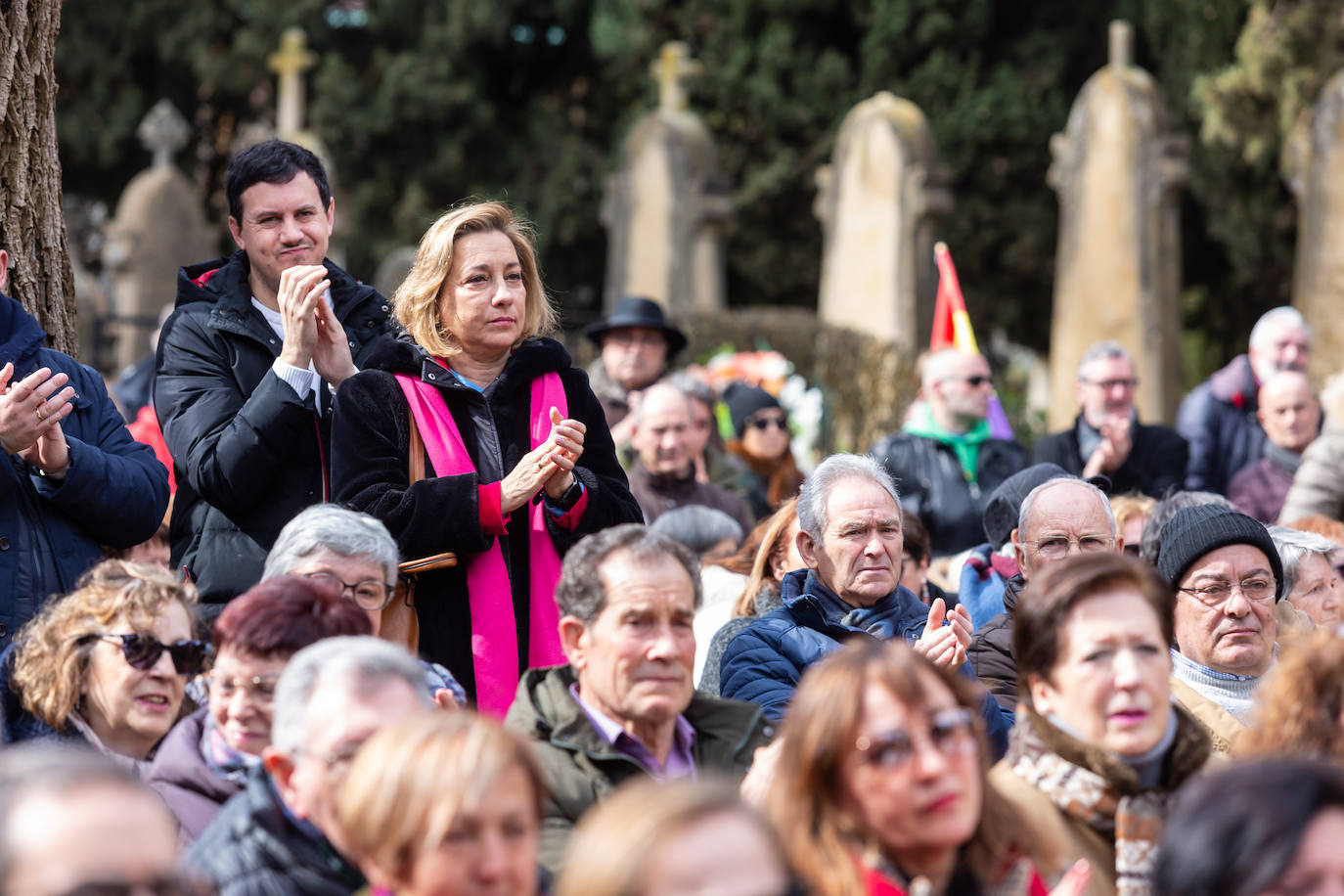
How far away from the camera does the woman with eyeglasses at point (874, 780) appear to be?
3.09 m

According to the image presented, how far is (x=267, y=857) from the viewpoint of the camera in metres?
3.29

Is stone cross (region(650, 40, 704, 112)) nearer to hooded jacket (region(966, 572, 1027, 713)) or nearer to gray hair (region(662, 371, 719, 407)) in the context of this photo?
gray hair (region(662, 371, 719, 407))

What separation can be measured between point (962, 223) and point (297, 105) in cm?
701

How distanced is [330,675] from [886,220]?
975cm

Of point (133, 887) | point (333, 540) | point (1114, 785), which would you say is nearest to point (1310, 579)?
point (1114, 785)

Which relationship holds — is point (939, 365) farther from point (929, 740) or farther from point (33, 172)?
point (929, 740)

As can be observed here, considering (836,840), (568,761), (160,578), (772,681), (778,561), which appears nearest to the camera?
(836,840)

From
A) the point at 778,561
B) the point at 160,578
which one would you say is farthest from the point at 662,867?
the point at 778,561

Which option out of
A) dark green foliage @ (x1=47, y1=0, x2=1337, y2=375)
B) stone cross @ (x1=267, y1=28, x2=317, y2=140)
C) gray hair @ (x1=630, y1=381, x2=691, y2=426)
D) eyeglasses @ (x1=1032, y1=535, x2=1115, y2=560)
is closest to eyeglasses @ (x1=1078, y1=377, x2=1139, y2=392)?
gray hair @ (x1=630, y1=381, x2=691, y2=426)

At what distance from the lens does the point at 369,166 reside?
20656 mm

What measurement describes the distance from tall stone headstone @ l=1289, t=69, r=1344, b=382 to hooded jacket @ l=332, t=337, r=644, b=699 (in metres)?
8.01

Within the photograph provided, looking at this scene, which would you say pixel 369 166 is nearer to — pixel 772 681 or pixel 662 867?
pixel 772 681

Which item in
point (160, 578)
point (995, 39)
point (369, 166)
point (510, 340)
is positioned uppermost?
point (995, 39)

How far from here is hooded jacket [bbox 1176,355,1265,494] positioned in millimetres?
8297
